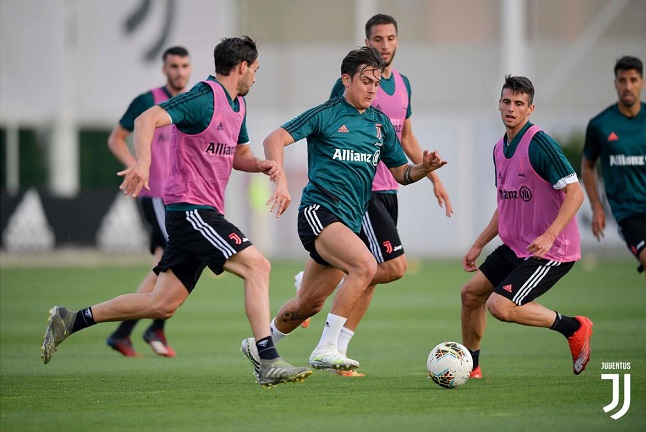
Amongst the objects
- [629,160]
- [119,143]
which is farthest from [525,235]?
[119,143]

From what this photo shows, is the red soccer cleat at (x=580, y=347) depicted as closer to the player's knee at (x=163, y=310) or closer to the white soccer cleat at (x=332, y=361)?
the white soccer cleat at (x=332, y=361)

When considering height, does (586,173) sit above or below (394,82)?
below

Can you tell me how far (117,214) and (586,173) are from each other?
17614 mm

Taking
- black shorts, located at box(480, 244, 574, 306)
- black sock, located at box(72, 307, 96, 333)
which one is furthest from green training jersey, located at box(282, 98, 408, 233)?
black sock, located at box(72, 307, 96, 333)

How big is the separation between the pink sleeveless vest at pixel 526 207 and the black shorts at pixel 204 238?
2180 millimetres

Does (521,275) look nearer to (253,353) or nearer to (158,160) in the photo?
(253,353)

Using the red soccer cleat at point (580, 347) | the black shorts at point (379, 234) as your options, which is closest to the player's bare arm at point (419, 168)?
the black shorts at point (379, 234)

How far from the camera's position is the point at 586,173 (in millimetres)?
11867

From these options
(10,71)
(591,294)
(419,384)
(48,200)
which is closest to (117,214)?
(48,200)

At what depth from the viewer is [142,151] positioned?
8234 millimetres

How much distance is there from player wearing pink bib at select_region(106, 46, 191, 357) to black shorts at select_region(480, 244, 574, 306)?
3.70 m

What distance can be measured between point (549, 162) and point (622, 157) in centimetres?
261

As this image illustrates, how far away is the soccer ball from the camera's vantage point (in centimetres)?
870

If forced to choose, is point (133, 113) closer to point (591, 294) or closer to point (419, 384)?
point (419, 384)
